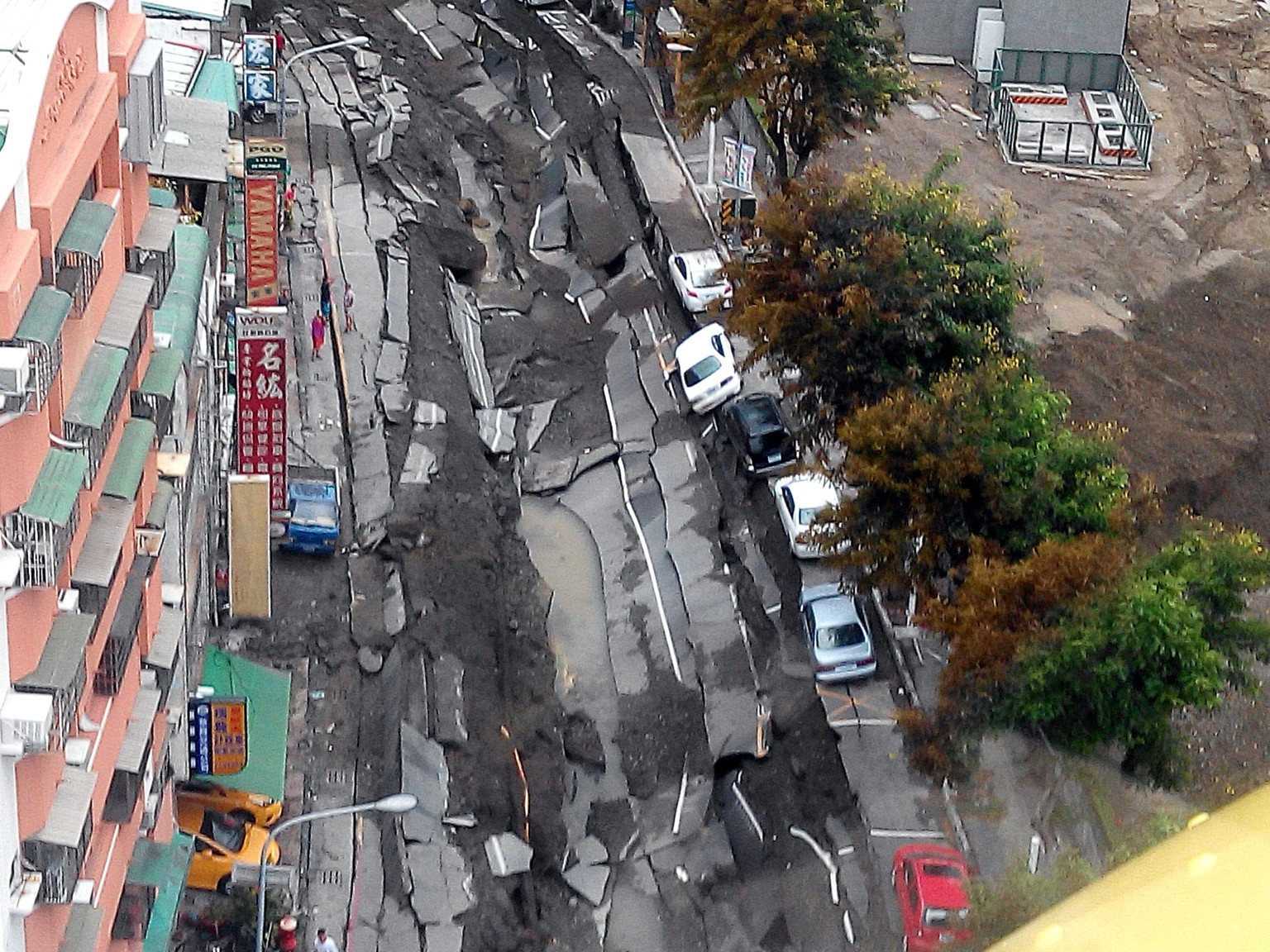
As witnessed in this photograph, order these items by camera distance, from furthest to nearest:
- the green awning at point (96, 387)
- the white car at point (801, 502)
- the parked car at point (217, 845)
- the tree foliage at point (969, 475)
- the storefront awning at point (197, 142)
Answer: the white car at point (801, 502), the storefront awning at point (197, 142), the parked car at point (217, 845), the tree foliage at point (969, 475), the green awning at point (96, 387)

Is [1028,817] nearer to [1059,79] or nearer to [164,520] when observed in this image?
[164,520]

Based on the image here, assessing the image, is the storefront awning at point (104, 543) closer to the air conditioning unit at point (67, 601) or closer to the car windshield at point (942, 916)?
the air conditioning unit at point (67, 601)

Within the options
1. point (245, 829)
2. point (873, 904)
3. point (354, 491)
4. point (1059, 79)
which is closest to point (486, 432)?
point (354, 491)

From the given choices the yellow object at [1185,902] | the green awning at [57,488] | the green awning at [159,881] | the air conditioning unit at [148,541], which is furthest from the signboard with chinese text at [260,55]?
the yellow object at [1185,902]

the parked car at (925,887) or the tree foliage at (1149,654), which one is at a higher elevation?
the tree foliage at (1149,654)

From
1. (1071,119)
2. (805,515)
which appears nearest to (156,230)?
(805,515)

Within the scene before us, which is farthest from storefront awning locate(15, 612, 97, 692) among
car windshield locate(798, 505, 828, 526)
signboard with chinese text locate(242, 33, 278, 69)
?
signboard with chinese text locate(242, 33, 278, 69)

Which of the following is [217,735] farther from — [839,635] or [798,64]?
[798,64]
